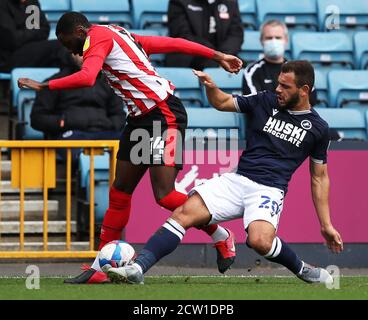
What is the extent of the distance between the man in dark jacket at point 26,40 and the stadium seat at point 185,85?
1.26 metres

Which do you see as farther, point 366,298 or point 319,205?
point 319,205

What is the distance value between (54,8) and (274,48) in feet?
9.55

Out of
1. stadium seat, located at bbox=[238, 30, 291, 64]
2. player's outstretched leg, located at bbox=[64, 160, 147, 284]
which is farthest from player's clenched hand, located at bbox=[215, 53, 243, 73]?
stadium seat, located at bbox=[238, 30, 291, 64]

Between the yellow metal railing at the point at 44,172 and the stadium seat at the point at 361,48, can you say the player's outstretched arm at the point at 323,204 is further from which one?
the stadium seat at the point at 361,48

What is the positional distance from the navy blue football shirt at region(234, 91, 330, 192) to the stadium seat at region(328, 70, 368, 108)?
4200 millimetres

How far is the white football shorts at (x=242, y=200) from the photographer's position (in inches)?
342

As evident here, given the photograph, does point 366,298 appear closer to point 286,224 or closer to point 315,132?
point 315,132

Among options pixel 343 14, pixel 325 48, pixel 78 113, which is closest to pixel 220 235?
pixel 78 113

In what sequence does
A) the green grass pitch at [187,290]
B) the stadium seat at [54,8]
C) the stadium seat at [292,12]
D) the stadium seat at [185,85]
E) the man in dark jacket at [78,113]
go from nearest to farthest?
the green grass pitch at [187,290]
the man in dark jacket at [78,113]
the stadium seat at [185,85]
the stadium seat at [54,8]
the stadium seat at [292,12]

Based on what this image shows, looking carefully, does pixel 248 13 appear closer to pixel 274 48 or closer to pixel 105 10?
A: pixel 105 10

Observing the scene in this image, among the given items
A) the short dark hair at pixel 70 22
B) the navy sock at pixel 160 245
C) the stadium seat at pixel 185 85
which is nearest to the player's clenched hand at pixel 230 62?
the short dark hair at pixel 70 22

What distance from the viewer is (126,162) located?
901 centimetres

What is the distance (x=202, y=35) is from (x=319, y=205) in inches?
186
